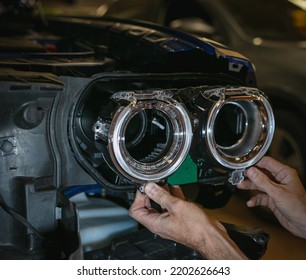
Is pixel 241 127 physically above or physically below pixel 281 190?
above

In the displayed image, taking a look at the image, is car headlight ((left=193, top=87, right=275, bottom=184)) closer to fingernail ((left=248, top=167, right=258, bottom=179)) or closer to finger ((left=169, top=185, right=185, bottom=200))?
fingernail ((left=248, top=167, right=258, bottom=179))

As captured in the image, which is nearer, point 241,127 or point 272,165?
point 241,127

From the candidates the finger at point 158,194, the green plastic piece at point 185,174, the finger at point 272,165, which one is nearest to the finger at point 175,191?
the green plastic piece at point 185,174

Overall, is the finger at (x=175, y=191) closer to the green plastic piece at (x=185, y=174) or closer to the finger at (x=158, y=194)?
the green plastic piece at (x=185, y=174)

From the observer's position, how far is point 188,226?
1438 mm

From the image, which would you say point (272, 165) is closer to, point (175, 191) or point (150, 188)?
point (175, 191)

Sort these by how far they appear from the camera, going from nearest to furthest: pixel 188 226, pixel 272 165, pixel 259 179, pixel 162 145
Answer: pixel 188 226 → pixel 162 145 → pixel 259 179 → pixel 272 165

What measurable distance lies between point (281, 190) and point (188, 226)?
1.44 feet

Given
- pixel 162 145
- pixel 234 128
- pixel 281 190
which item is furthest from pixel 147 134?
pixel 281 190

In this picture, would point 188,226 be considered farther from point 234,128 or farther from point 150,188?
point 234,128

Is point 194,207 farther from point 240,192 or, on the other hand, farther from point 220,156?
point 240,192

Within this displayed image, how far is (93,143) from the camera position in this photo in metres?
1.51

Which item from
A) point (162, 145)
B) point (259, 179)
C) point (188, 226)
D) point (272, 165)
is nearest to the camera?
point (188, 226)

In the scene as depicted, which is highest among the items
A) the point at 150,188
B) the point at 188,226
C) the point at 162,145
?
the point at 162,145
